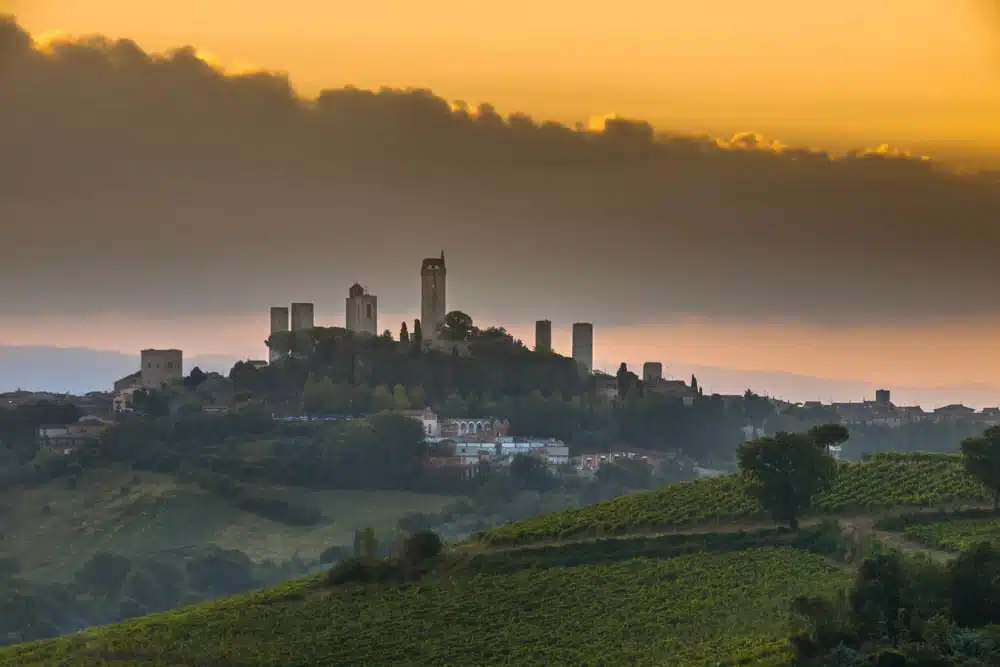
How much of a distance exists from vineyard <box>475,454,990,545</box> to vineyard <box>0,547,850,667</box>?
2249 mm

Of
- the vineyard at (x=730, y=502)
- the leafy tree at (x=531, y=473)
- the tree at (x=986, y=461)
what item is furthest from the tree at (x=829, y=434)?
the leafy tree at (x=531, y=473)

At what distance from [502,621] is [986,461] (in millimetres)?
10995

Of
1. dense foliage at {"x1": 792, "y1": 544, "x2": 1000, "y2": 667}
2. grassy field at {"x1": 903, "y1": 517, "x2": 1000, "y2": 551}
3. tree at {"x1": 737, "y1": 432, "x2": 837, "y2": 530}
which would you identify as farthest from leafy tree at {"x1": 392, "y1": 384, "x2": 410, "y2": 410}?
dense foliage at {"x1": 792, "y1": 544, "x2": 1000, "y2": 667}

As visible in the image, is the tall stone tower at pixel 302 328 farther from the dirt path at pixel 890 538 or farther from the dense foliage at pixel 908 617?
the dense foliage at pixel 908 617

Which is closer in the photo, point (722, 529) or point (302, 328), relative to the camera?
point (722, 529)

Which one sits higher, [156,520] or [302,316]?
[302,316]

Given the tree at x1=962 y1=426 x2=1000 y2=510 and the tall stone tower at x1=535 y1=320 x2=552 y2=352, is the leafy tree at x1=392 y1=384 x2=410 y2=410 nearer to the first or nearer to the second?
the tall stone tower at x1=535 y1=320 x2=552 y2=352

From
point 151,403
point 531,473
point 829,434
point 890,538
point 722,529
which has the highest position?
point 151,403

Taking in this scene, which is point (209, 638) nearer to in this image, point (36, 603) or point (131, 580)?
point (36, 603)

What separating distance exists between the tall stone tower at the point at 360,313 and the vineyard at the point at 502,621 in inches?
3283

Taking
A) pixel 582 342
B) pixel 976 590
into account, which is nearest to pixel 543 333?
pixel 582 342

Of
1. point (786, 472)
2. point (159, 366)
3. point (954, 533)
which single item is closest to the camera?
point (954, 533)

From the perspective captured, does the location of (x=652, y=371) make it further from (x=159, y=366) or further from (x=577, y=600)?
(x=577, y=600)

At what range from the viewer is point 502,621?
4275 centimetres
